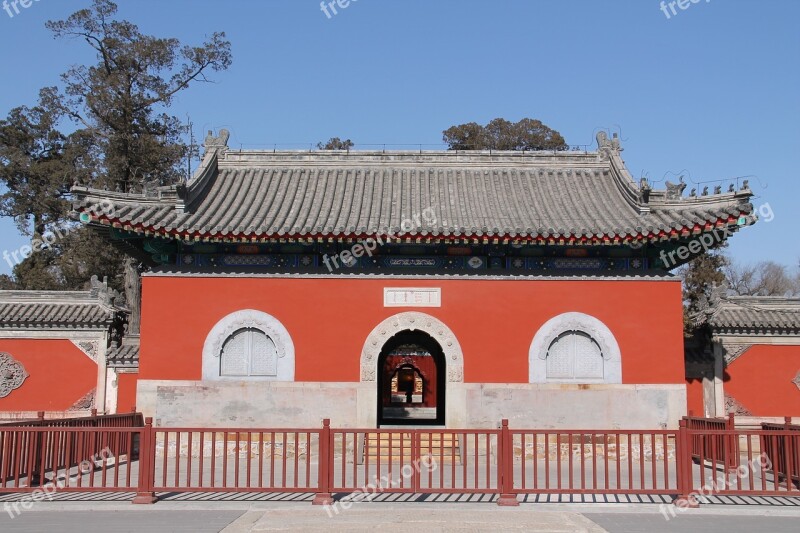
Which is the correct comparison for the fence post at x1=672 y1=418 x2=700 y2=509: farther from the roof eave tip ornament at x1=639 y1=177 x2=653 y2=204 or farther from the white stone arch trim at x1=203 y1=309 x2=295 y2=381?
the white stone arch trim at x1=203 y1=309 x2=295 y2=381

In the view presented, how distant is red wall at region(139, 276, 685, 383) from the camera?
13.1 m

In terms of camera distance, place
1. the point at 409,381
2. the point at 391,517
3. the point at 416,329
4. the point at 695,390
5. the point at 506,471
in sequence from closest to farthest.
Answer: the point at 391,517 < the point at 506,471 < the point at 416,329 < the point at 695,390 < the point at 409,381

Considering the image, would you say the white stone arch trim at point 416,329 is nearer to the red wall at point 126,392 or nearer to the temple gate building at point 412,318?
the temple gate building at point 412,318

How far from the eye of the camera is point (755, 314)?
53.7 ft

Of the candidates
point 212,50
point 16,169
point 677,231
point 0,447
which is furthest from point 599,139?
point 16,169

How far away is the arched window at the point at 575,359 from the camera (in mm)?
13180

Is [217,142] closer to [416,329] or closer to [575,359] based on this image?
[416,329]

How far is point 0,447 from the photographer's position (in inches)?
341

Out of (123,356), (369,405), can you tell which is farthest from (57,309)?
(369,405)

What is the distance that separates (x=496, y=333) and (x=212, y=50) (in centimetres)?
1791

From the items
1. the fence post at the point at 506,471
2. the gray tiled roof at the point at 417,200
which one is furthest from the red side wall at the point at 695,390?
the fence post at the point at 506,471

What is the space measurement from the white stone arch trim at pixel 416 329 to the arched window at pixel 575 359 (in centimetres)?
152

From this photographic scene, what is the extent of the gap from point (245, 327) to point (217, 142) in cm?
440

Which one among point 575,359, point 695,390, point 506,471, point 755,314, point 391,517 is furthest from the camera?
point 755,314
